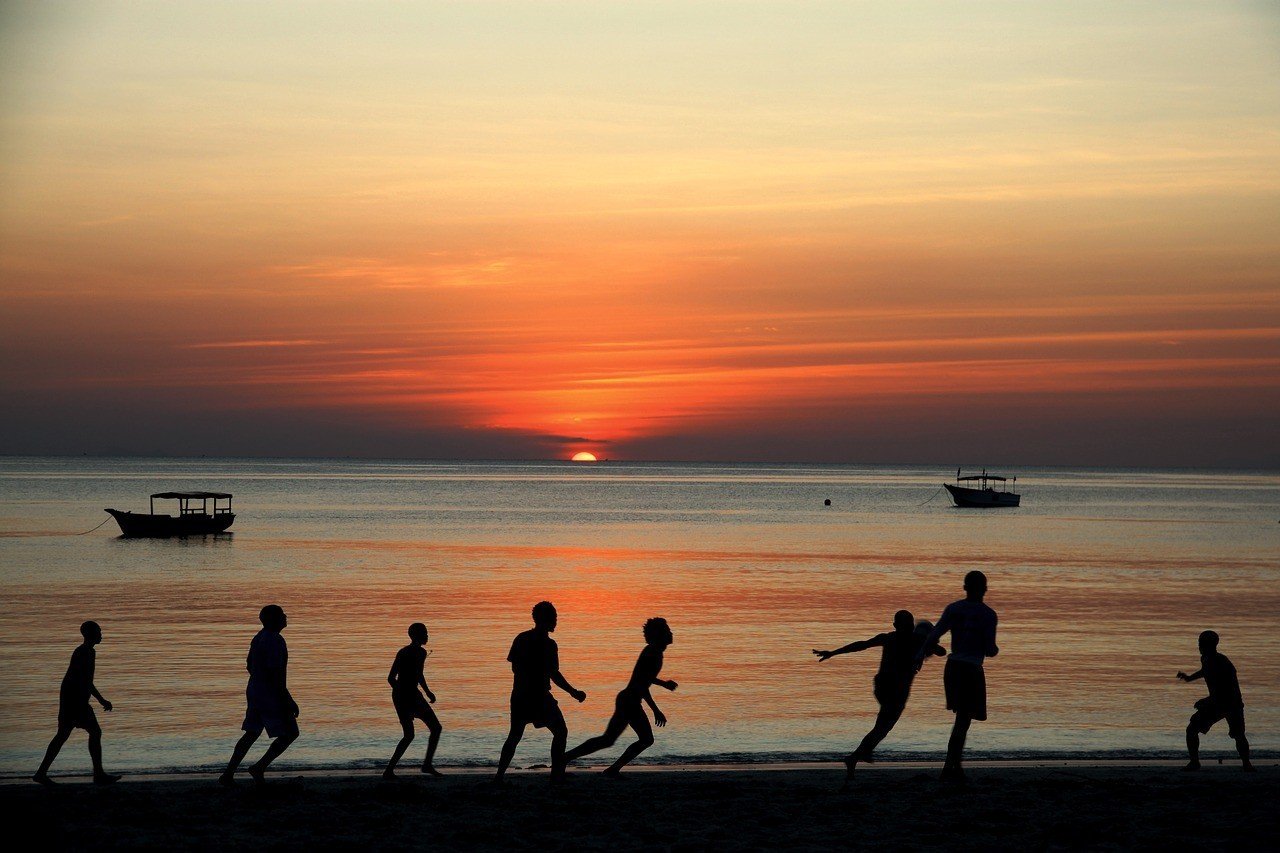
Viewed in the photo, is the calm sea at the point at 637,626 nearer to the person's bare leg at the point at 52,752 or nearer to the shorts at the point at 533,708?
the person's bare leg at the point at 52,752

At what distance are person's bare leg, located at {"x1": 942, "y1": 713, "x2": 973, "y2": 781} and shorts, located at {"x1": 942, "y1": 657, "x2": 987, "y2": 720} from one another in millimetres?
137

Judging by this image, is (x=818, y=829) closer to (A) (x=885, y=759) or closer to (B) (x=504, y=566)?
(A) (x=885, y=759)

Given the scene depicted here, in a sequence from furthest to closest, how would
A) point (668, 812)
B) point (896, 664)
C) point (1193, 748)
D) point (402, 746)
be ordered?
point (1193, 748), point (402, 746), point (896, 664), point (668, 812)

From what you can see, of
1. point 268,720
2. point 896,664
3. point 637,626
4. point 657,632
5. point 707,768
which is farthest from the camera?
point 637,626

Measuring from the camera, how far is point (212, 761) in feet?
48.8

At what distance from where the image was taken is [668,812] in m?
11.0

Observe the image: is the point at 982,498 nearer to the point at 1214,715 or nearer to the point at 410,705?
the point at 1214,715

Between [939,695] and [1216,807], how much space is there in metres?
9.16

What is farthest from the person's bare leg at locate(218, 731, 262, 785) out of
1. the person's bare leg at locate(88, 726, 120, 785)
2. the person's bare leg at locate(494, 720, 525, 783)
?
the person's bare leg at locate(494, 720, 525, 783)

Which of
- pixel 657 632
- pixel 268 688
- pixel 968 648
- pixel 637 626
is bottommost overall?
pixel 637 626

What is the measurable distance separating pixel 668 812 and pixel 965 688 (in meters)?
2.96

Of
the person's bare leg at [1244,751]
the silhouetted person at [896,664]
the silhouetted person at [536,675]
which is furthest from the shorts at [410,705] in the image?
the person's bare leg at [1244,751]

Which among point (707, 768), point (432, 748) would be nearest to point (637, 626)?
point (707, 768)

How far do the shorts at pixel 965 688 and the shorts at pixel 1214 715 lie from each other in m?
3.09
